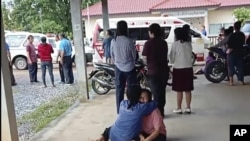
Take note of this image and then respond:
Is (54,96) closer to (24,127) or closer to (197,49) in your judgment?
(24,127)

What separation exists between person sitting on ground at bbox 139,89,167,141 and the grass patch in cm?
280

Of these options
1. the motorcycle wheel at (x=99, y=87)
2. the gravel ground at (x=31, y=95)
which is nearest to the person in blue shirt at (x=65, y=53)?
the gravel ground at (x=31, y=95)

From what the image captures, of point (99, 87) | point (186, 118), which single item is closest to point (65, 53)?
point (99, 87)

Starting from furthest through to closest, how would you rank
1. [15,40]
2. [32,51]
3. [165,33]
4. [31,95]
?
1. [15,40]
2. [165,33]
3. [32,51]
4. [31,95]

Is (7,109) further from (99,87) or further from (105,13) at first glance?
(105,13)

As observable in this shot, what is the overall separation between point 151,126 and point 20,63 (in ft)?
47.2

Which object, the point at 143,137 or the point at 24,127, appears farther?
the point at 24,127

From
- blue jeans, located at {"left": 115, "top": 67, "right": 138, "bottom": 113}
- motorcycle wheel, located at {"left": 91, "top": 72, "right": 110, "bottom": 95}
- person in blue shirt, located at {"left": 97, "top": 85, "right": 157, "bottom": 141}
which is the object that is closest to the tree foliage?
motorcycle wheel, located at {"left": 91, "top": 72, "right": 110, "bottom": 95}

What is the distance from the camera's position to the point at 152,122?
4.57 m

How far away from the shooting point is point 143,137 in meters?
4.49

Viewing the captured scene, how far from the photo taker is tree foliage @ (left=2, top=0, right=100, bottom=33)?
29953 millimetres

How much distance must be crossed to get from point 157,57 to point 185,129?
1165 mm

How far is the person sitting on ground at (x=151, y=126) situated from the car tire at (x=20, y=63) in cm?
1417

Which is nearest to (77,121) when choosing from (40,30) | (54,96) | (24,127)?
(24,127)
